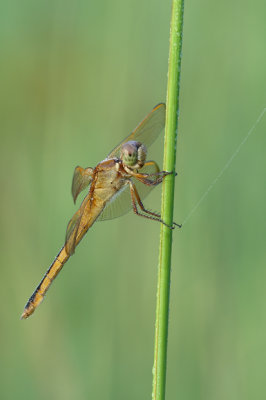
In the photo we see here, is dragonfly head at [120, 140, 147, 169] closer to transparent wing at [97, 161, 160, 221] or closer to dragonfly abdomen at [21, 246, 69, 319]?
transparent wing at [97, 161, 160, 221]

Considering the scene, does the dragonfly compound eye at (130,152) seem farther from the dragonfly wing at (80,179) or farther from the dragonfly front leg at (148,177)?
the dragonfly wing at (80,179)

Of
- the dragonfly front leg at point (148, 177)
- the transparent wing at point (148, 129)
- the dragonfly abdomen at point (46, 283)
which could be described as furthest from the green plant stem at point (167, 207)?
the dragonfly abdomen at point (46, 283)

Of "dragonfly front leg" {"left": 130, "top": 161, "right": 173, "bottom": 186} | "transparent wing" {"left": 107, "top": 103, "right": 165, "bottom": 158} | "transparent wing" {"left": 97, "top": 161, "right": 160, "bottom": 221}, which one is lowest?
"transparent wing" {"left": 97, "top": 161, "right": 160, "bottom": 221}

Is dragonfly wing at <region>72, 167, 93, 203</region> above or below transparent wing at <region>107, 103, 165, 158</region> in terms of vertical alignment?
below

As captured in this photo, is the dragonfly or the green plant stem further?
the dragonfly

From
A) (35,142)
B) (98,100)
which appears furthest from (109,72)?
(35,142)

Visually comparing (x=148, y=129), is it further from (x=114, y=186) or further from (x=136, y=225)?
(x=136, y=225)

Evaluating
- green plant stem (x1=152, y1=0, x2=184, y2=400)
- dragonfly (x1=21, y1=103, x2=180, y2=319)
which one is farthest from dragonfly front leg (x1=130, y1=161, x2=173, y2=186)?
green plant stem (x1=152, y1=0, x2=184, y2=400)
